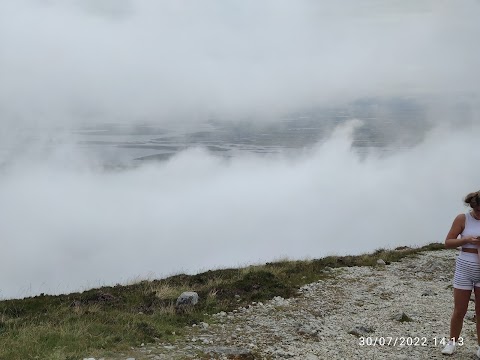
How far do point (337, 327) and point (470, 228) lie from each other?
561 centimetres

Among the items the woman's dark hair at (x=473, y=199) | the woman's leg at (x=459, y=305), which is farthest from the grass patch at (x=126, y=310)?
the woman's dark hair at (x=473, y=199)

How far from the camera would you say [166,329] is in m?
11.6

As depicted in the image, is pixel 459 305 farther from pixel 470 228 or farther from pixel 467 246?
pixel 470 228

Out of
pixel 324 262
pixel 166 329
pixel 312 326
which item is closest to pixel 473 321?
pixel 312 326

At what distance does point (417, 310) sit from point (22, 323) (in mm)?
12241
